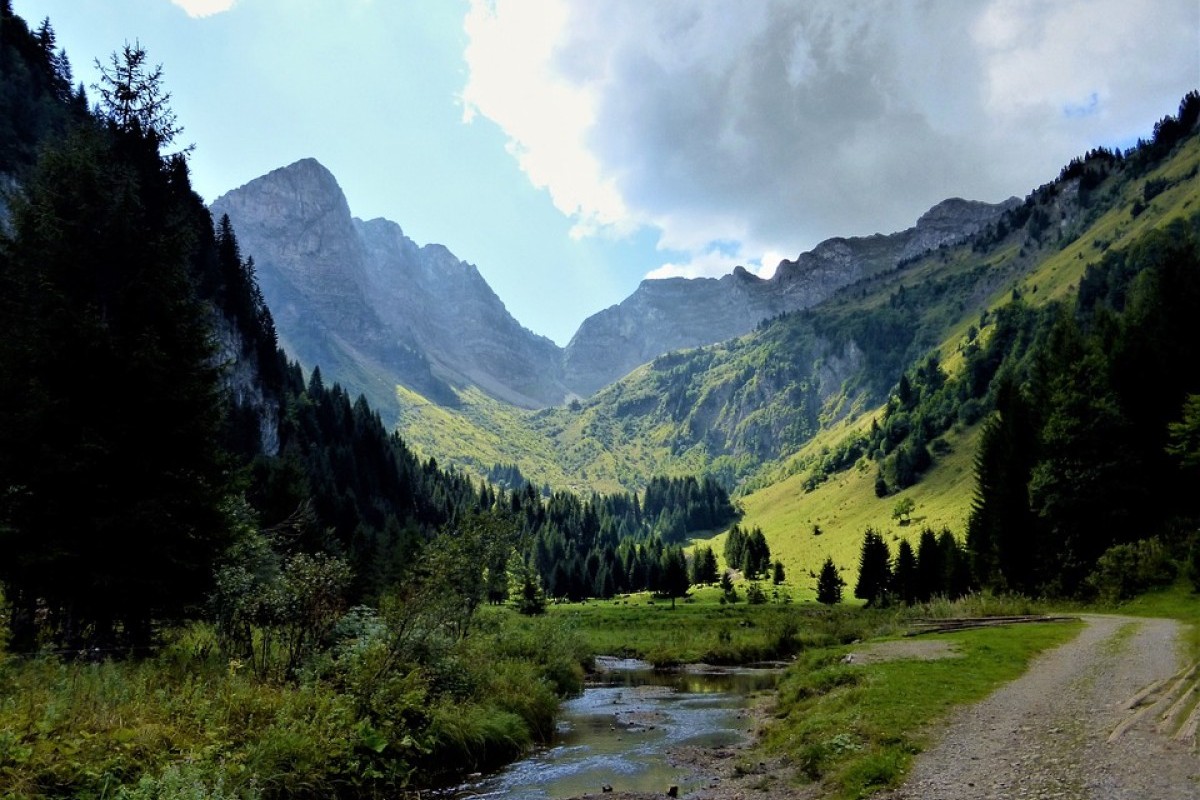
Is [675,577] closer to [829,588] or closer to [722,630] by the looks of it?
[829,588]

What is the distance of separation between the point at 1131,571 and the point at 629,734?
36.0 metres

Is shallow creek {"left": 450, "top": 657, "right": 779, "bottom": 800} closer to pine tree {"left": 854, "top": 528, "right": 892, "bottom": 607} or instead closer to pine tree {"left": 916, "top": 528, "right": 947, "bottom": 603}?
pine tree {"left": 916, "top": 528, "right": 947, "bottom": 603}

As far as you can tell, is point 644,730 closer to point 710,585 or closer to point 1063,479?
point 1063,479

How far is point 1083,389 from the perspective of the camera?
50719mm

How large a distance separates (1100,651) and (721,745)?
14.7 metres

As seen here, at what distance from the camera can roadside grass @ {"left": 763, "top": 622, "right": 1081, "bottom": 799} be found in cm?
1551

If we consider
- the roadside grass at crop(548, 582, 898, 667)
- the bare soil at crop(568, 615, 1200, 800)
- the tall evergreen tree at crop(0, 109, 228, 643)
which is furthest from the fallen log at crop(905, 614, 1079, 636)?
the tall evergreen tree at crop(0, 109, 228, 643)

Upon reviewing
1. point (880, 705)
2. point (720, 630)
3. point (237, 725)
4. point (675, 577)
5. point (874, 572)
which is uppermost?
point (237, 725)

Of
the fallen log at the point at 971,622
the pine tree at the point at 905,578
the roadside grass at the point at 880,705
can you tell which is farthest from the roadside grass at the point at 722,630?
the roadside grass at the point at 880,705

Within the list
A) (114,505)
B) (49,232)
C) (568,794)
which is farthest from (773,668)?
(49,232)

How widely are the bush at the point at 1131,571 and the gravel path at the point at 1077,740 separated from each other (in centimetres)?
2526

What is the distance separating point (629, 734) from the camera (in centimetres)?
3062

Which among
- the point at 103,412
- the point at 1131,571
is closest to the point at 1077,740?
the point at 103,412

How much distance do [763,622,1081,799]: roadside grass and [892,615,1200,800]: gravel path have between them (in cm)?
93
